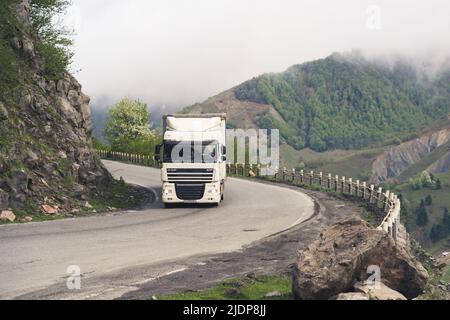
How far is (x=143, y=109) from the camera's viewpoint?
293ft

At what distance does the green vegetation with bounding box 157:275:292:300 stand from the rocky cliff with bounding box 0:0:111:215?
40.1ft

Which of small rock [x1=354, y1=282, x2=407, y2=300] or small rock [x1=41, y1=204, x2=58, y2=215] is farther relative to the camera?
small rock [x1=41, y1=204, x2=58, y2=215]

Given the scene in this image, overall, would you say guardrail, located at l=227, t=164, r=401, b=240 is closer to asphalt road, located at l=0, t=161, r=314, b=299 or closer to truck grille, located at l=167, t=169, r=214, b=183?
asphalt road, located at l=0, t=161, r=314, b=299

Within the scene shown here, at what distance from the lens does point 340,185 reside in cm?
3566

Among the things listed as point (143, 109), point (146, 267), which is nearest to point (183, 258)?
point (146, 267)

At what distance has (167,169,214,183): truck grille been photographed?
80.6 ft

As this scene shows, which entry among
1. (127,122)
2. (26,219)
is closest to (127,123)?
(127,122)

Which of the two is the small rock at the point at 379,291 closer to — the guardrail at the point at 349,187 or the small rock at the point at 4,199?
the guardrail at the point at 349,187

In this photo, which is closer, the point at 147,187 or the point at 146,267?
the point at 146,267

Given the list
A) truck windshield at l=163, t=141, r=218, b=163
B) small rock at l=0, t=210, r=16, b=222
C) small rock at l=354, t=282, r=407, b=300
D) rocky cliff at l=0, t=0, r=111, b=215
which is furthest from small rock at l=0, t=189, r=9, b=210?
small rock at l=354, t=282, r=407, b=300

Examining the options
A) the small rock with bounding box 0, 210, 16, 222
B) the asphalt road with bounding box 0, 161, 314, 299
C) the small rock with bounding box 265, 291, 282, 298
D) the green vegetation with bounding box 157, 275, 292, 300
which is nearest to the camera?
the green vegetation with bounding box 157, 275, 292, 300

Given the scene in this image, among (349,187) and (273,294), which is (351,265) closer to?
(273,294)
